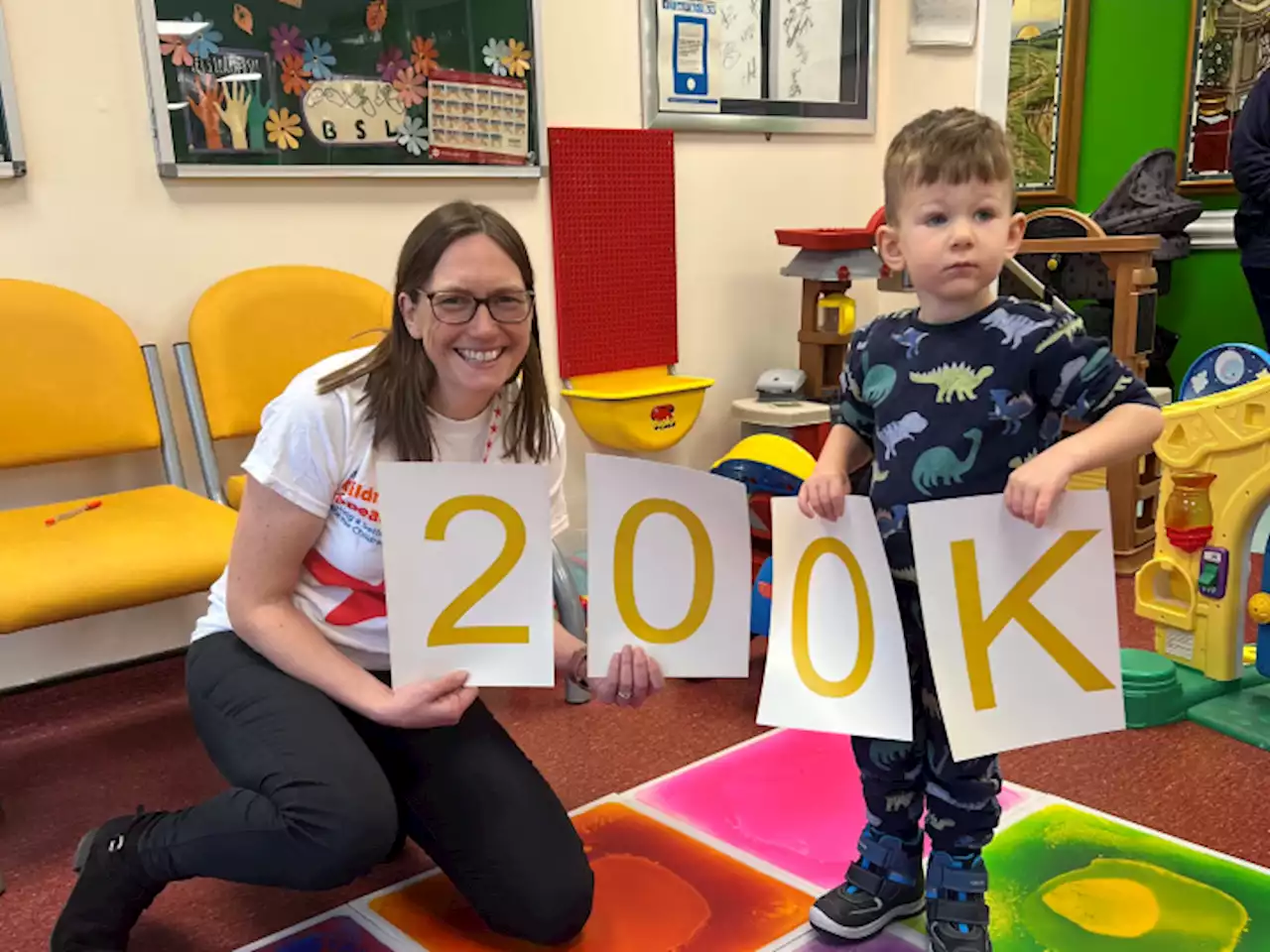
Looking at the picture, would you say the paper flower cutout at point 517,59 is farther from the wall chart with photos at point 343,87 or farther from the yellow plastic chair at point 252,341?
the yellow plastic chair at point 252,341

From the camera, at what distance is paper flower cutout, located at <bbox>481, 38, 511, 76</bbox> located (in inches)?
104

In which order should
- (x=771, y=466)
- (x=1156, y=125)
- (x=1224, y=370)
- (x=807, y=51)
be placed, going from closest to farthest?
(x=1224, y=370)
(x=771, y=466)
(x=807, y=51)
(x=1156, y=125)

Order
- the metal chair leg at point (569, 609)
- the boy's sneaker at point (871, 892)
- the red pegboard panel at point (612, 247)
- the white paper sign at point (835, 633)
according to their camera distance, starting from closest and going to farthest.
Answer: the white paper sign at point (835, 633) → the boy's sneaker at point (871, 892) → the metal chair leg at point (569, 609) → the red pegboard panel at point (612, 247)

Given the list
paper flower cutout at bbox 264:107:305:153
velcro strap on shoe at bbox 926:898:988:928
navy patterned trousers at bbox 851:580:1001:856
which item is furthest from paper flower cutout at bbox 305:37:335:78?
velcro strap on shoe at bbox 926:898:988:928

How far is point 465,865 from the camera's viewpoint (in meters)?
1.42

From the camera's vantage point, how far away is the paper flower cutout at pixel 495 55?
2631 mm

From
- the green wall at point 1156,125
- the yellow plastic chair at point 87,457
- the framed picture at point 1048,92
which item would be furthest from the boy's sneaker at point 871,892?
the framed picture at point 1048,92

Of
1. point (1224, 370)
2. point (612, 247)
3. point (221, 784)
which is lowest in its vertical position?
point (221, 784)

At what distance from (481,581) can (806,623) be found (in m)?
0.39

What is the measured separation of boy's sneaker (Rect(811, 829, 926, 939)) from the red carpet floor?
0.50 meters

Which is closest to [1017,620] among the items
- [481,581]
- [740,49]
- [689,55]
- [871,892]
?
[871,892]

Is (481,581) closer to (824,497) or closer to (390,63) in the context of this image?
(824,497)

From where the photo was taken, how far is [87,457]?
2.11 metres

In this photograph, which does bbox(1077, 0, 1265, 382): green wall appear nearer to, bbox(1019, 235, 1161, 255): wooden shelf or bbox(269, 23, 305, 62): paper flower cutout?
bbox(1019, 235, 1161, 255): wooden shelf
